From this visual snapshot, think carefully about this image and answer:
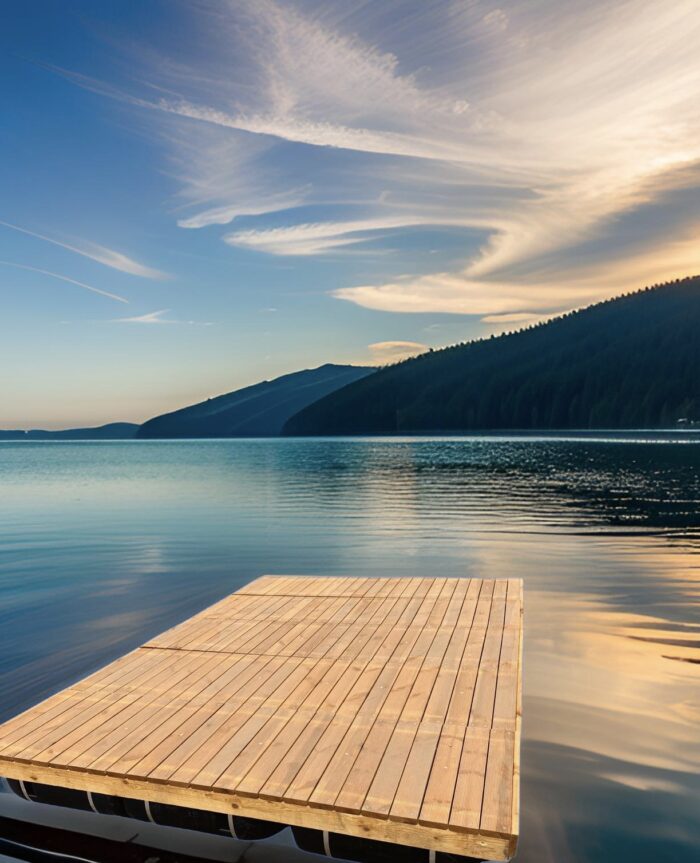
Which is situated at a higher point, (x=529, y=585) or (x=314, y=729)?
(x=314, y=729)

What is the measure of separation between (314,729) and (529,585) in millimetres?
10280

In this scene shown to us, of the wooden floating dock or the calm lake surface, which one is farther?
the calm lake surface

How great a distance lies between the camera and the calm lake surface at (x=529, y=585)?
6.57 m

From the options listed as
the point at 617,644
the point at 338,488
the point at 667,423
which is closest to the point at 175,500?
the point at 338,488

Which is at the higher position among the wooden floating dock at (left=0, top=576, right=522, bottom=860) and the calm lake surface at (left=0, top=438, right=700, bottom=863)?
the wooden floating dock at (left=0, top=576, right=522, bottom=860)

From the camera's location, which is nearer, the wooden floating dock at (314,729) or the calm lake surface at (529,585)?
the wooden floating dock at (314,729)

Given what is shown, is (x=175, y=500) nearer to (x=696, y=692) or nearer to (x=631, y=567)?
(x=631, y=567)

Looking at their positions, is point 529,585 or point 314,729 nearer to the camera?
point 314,729

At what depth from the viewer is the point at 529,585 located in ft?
50.1

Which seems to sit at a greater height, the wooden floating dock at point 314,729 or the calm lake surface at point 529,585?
the wooden floating dock at point 314,729

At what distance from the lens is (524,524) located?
25453 millimetres

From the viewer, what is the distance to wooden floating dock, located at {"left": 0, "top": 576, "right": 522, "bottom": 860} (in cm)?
494

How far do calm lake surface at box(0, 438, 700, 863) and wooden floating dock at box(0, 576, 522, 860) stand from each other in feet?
3.63

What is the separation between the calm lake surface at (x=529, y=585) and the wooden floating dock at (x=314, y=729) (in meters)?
1.11
